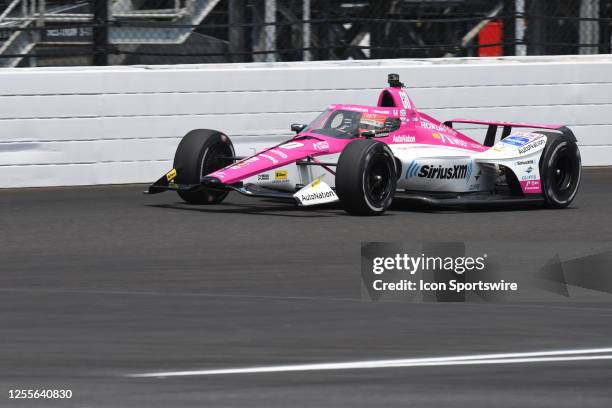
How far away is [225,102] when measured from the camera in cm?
1291

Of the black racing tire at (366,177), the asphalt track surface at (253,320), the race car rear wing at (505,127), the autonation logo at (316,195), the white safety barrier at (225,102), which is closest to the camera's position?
the asphalt track surface at (253,320)

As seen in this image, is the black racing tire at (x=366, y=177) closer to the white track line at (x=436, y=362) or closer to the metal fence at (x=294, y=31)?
the metal fence at (x=294, y=31)

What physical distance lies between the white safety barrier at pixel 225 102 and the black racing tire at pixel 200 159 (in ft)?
5.78

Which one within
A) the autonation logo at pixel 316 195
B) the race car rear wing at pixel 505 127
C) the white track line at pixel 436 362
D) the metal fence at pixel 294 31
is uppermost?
the metal fence at pixel 294 31

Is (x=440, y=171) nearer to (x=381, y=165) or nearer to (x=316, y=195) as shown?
(x=381, y=165)

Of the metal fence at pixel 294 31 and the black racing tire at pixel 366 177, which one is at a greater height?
the metal fence at pixel 294 31

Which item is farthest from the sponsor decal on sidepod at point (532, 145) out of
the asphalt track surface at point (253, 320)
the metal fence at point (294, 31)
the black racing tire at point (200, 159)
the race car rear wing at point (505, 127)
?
Answer: the metal fence at point (294, 31)

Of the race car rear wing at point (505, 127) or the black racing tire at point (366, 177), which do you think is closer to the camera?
the black racing tire at point (366, 177)

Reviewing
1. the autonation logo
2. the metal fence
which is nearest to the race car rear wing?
the autonation logo

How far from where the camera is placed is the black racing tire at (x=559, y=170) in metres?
10.9

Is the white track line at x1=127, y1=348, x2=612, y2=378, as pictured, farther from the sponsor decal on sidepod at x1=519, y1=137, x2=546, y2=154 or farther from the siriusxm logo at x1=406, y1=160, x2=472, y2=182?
the sponsor decal on sidepod at x1=519, y1=137, x2=546, y2=154

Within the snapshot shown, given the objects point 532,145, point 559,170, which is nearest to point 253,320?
point 532,145

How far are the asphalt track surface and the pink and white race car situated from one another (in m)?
→ 0.29

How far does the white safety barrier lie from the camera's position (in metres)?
12.1
